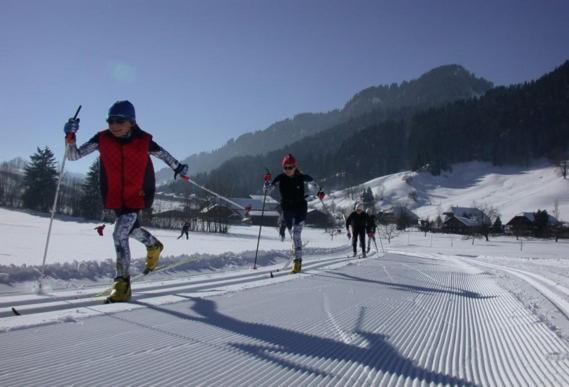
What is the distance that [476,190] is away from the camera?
126125 millimetres

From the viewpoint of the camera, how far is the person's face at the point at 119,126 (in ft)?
14.2

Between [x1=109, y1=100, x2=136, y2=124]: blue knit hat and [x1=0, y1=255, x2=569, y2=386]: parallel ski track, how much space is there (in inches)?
83.4

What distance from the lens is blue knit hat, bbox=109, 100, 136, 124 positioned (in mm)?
4317

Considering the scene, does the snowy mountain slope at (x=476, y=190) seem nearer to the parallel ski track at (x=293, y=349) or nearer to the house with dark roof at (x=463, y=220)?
the house with dark roof at (x=463, y=220)

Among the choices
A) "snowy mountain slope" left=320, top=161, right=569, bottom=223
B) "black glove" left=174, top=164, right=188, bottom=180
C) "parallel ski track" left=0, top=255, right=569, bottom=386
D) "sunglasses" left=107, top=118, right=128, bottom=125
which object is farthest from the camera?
"snowy mountain slope" left=320, top=161, right=569, bottom=223

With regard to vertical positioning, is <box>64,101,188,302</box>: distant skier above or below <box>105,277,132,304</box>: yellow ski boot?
above

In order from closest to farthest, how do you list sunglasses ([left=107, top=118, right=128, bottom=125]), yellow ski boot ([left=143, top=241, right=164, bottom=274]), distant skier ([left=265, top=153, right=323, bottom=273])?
sunglasses ([left=107, top=118, right=128, bottom=125]) → yellow ski boot ([left=143, top=241, right=164, bottom=274]) → distant skier ([left=265, top=153, right=323, bottom=273])

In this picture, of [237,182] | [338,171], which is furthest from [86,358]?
[237,182]

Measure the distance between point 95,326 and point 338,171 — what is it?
167 m

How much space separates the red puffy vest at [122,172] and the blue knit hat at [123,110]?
0.20 m

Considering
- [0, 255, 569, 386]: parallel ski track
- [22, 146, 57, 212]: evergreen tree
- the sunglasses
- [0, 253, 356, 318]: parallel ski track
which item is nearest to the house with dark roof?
[22, 146, 57, 212]: evergreen tree

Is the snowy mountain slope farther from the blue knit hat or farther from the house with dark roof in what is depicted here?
the blue knit hat

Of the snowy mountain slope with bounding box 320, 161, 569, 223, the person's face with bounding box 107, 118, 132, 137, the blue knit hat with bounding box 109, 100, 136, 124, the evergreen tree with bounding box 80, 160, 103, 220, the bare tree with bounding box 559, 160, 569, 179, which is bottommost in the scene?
the person's face with bounding box 107, 118, 132, 137

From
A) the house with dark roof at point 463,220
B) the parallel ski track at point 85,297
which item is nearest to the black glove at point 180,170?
the parallel ski track at point 85,297
